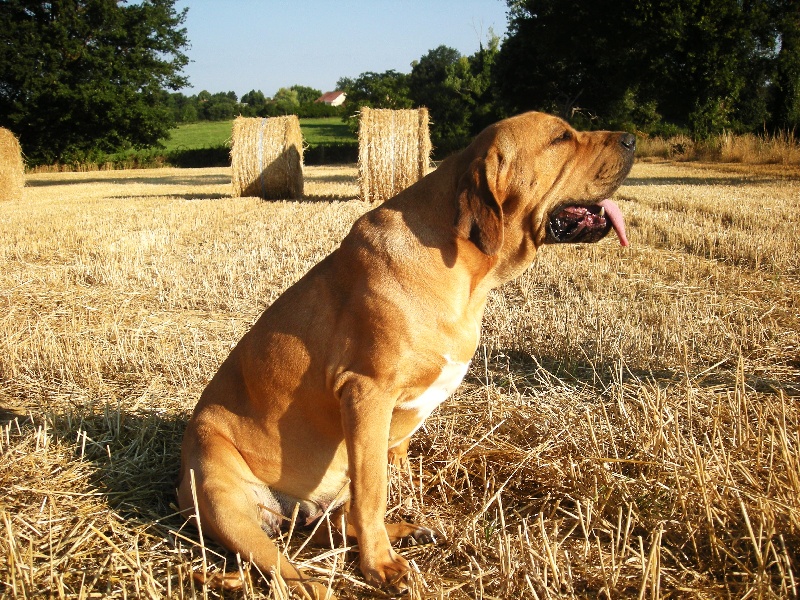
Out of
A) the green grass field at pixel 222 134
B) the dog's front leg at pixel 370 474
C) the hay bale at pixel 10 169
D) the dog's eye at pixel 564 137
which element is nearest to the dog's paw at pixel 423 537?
the dog's front leg at pixel 370 474

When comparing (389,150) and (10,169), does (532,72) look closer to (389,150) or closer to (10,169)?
(389,150)

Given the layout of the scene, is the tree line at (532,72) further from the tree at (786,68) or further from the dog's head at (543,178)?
the dog's head at (543,178)

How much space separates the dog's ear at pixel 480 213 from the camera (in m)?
2.98

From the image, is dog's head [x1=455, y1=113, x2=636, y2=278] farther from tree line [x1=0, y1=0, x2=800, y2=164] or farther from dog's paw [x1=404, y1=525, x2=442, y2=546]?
tree line [x1=0, y1=0, x2=800, y2=164]

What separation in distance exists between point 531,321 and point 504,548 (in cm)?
368

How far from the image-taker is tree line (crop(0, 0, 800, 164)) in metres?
20.9

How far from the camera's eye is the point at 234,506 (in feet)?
9.43

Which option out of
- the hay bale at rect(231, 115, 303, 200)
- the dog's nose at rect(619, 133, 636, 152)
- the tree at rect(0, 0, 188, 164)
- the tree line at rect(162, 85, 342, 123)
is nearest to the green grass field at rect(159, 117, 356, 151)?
the tree line at rect(162, 85, 342, 123)

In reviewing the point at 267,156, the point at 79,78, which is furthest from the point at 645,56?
the point at 79,78

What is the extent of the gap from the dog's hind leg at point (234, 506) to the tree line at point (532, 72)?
21.1 m

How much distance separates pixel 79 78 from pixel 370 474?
37.3 metres

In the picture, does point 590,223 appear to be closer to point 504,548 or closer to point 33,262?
point 504,548

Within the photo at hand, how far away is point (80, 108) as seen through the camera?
3331cm

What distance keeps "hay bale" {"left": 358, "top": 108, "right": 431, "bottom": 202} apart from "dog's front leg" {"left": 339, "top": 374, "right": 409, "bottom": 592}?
1267 cm
